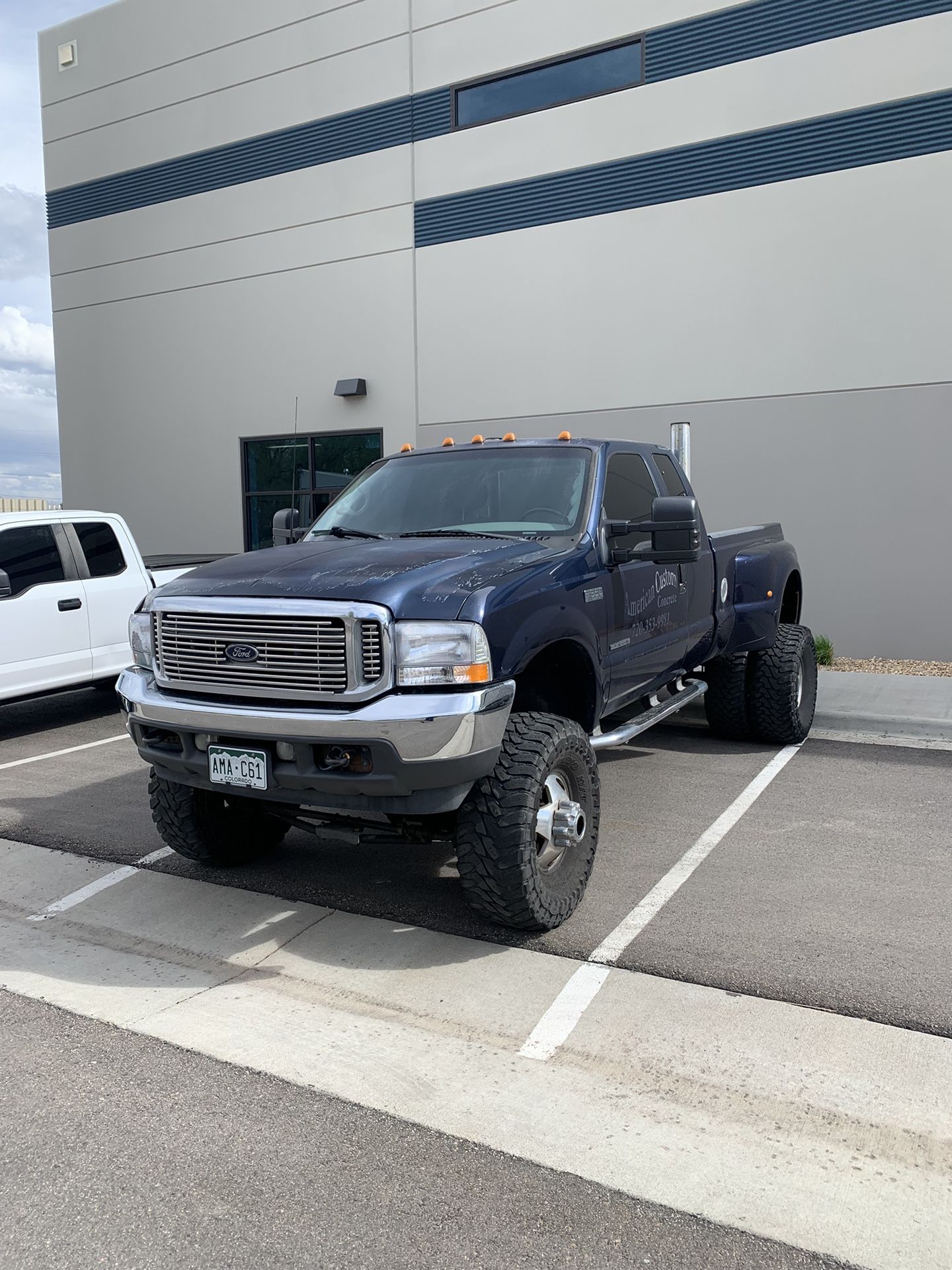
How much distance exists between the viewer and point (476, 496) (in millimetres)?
5402

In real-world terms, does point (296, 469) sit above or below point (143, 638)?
above

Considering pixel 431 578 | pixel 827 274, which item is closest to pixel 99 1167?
pixel 431 578

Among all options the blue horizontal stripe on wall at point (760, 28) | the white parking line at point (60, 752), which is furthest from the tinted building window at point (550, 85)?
the white parking line at point (60, 752)

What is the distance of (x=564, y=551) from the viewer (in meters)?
4.78

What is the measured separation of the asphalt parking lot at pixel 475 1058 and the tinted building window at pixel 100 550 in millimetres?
3747

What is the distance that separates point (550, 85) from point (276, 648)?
1208 centimetres

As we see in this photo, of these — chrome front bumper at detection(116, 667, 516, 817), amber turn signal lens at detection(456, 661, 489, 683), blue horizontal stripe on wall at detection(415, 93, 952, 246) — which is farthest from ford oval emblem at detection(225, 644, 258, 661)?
blue horizontal stripe on wall at detection(415, 93, 952, 246)

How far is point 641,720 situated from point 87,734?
5.30 m

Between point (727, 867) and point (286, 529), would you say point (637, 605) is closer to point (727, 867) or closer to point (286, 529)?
point (727, 867)

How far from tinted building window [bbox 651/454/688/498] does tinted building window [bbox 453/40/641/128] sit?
334 inches

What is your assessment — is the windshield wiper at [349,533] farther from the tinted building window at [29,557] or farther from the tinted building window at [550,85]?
the tinted building window at [550,85]

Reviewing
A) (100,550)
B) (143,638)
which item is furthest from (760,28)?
(143,638)

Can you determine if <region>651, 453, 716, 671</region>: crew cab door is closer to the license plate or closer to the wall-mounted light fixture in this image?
the license plate

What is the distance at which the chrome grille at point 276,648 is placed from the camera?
390cm
